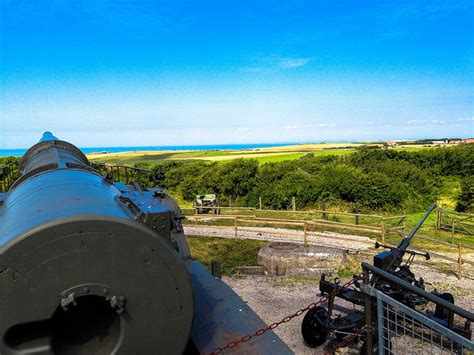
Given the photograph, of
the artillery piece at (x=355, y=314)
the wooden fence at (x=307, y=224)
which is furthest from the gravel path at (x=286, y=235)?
the artillery piece at (x=355, y=314)

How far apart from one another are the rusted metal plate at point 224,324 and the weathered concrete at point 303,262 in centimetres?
796

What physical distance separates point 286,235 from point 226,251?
4147 mm

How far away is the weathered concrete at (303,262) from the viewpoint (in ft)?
42.6

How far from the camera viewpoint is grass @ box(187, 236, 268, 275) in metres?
14.1

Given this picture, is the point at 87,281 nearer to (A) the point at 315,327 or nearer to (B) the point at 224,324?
(B) the point at 224,324

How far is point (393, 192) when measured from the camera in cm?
2648

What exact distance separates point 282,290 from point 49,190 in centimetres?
889

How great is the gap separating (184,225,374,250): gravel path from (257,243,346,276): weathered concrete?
314 centimetres

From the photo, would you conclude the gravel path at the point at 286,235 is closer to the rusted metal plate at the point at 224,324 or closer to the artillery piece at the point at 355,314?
the artillery piece at the point at 355,314

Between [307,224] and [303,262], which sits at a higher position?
[303,262]

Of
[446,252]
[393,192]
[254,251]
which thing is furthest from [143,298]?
[393,192]

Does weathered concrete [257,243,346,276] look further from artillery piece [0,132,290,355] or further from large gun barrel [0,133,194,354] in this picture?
large gun barrel [0,133,194,354]

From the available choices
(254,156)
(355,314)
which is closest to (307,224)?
(355,314)

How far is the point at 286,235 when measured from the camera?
61.6 ft
